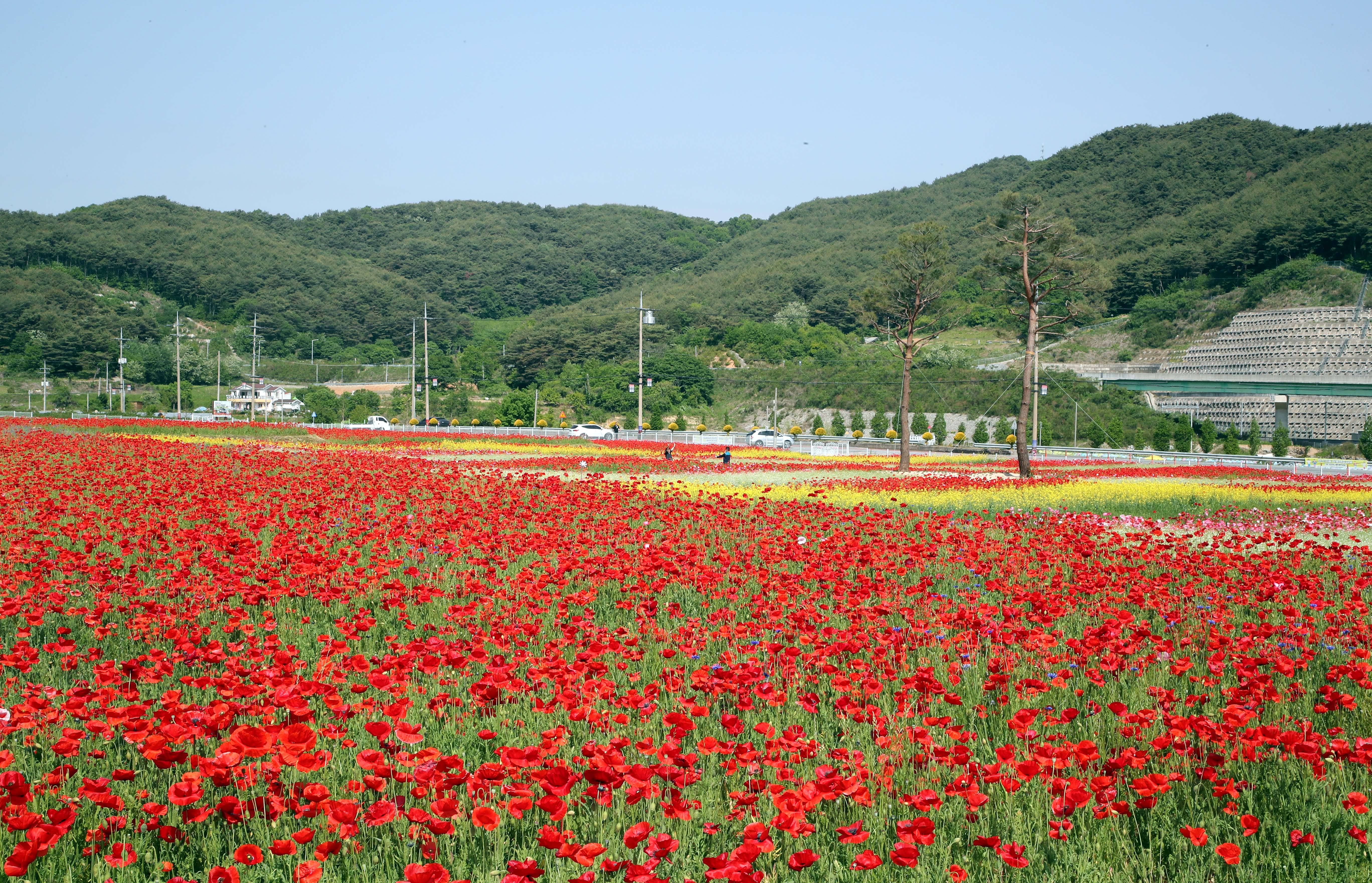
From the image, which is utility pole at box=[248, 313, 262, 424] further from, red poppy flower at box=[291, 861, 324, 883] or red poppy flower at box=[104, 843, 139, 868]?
red poppy flower at box=[291, 861, 324, 883]

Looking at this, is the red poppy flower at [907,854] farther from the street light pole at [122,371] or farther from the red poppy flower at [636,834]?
the street light pole at [122,371]

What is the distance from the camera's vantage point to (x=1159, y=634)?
586 centimetres

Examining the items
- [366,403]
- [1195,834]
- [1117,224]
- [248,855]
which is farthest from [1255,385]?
[248,855]

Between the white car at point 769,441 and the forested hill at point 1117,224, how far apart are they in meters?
39.5

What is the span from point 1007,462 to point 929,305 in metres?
6.78

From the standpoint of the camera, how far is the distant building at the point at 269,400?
271 feet

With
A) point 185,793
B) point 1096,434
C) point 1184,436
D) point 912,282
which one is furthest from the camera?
point 1096,434

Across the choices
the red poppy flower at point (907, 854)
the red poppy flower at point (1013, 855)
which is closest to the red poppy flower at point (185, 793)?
the red poppy flower at point (907, 854)

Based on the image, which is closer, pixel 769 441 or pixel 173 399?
pixel 769 441

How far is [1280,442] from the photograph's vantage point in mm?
50031

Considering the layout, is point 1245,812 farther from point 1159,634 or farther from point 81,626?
point 81,626

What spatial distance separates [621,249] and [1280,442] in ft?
337

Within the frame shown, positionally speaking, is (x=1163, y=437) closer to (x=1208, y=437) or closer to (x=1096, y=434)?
(x=1208, y=437)

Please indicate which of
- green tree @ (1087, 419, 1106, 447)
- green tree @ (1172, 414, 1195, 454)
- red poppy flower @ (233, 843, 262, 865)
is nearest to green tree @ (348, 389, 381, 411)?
green tree @ (1087, 419, 1106, 447)
